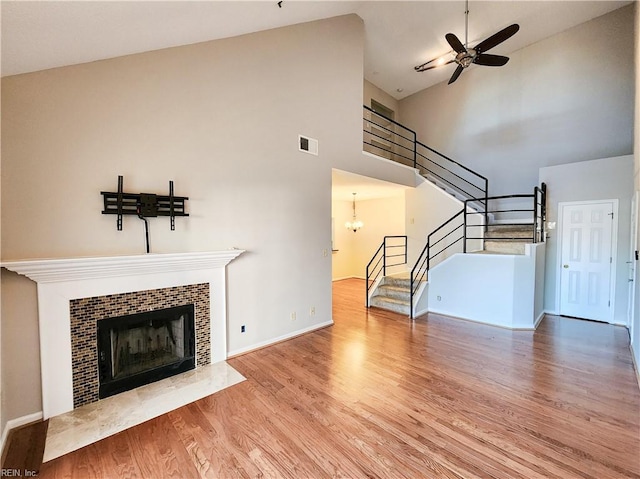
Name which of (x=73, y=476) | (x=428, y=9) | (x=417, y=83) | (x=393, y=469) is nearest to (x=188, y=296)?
(x=73, y=476)

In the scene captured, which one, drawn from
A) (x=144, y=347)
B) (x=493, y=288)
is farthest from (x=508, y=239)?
(x=144, y=347)

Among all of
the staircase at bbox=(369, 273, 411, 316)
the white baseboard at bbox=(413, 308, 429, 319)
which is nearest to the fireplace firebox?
the staircase at bbox=(369, 273, 411, 316)

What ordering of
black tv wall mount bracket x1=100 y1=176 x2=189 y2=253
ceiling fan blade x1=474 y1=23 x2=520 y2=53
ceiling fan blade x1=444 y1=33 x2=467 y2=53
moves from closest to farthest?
black tv wall mount bracket x1=100 y1=176 x2=189 y2=253, ceiling fan blade x1=474 y1=23 x2=520 y2=53, ceiling fan blade x1=444 y1=33 x2=467 y2=53

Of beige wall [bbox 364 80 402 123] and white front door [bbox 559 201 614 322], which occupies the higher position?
beige wall [bbox 364 80 402 123]

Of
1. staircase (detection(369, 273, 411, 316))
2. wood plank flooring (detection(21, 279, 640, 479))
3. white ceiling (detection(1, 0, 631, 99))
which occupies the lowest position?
wood plank flooring (detection(21, 279, 640, 479))

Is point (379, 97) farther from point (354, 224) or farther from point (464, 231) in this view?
point (464, 231)

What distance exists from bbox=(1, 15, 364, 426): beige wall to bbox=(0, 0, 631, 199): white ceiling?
0.63ft

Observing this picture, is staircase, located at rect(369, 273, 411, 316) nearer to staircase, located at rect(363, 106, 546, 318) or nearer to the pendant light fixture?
staircase, located at rect(363, 106, 546, 318)

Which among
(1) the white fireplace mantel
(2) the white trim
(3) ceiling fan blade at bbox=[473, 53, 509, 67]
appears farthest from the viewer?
(3) ceiling fan blade at bbox=[473, 53, 509, 67]

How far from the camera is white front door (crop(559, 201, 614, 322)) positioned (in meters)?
4.79

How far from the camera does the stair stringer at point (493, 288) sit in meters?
4.41

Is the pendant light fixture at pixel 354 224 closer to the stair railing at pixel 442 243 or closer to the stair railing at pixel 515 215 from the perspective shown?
the stair railing at pixel 442 243

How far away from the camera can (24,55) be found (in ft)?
6.71

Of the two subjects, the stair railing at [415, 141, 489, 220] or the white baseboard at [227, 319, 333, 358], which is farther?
the stair railing at [415, 141, 489, 220]
